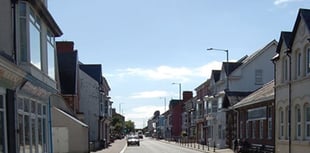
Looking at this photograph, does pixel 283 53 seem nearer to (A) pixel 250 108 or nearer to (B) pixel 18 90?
(A) pixel 250 108

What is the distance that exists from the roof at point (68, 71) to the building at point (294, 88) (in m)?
23.4

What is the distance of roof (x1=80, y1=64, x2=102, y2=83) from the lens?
65969 millimetres

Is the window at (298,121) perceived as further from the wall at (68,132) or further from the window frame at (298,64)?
the wall at (68,132)

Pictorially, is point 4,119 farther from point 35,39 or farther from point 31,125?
point 35,39

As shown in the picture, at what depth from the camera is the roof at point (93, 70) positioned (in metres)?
66.0

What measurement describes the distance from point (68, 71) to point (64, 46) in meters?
3.77

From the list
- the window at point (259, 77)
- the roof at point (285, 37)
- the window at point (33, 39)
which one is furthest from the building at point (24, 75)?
the window at point (259, 77)

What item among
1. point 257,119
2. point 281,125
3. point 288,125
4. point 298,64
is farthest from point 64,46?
point 298,64

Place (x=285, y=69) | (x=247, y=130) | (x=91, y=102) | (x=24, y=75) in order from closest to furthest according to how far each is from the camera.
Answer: (x=24, y=75)
(x=285, y=69)
(x=247, y=130)
(x=91, y=102)

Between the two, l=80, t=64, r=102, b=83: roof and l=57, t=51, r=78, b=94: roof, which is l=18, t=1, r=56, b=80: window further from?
l=80, t=64, r=102, b=83: roof

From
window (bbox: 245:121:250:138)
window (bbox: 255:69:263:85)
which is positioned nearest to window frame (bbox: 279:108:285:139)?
window (bbox: 245:121:250:138)

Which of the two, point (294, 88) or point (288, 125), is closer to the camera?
point (294, 88)

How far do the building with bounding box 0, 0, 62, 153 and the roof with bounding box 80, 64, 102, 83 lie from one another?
141ft

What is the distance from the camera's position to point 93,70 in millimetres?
66688
